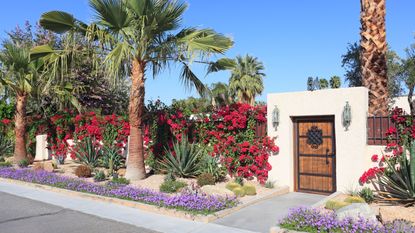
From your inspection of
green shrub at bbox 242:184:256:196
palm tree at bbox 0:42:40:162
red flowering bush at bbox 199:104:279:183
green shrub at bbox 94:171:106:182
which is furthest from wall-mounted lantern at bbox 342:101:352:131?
palm tree at bbox 0:42:40:162

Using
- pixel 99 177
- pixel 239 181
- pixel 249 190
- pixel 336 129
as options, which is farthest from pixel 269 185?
pixel 99 177

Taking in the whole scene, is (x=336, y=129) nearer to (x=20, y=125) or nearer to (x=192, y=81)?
(x=192, y=81)

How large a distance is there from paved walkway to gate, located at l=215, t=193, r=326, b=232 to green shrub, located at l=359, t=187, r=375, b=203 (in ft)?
3.80

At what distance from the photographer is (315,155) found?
993 centimetres

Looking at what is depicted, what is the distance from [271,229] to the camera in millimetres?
6340

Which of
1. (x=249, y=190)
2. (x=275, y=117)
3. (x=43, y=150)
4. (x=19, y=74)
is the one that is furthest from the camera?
(x=43, y=150)

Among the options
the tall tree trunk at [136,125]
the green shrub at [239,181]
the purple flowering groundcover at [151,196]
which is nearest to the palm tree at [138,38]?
the tall tree trunk at [136,125]

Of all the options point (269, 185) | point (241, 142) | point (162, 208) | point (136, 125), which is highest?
point (136, 125)

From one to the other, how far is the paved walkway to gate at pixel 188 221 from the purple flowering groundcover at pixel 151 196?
34 centimetres

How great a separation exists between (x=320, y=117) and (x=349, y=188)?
6.45 feet

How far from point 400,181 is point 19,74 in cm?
1399

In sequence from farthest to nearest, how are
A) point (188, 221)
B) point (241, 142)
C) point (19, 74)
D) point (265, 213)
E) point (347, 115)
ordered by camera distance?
point (19, 74)
point (241, 142)
point (347, 115)
point (265, 213)
point (188, 221)

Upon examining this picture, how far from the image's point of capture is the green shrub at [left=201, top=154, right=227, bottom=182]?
10.8 metres

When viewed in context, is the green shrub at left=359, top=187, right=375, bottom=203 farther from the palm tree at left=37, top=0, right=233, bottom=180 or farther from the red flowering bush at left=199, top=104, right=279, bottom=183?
the palm tree at left=37, top=0, right=233, bottom=180
